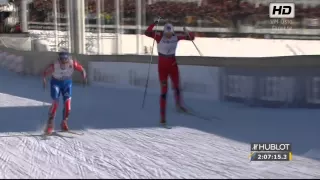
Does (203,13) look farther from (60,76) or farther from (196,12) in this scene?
(60,76)

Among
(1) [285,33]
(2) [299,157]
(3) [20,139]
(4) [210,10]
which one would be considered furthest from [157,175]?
(4) [210,10]

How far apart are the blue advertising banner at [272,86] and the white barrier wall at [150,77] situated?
330 mm

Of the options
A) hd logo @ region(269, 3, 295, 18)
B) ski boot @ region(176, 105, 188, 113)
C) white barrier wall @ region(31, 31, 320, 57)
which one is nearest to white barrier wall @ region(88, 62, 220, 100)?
white barrier wall @ region(31, 31, 320, 57)

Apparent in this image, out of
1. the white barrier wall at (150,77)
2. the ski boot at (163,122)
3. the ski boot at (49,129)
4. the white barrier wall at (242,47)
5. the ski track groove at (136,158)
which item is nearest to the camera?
the ski track groove at (136,158)

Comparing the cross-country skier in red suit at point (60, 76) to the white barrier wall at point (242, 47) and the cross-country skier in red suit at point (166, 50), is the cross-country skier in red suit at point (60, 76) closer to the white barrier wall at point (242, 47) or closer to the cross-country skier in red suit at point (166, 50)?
the cross-country skier in red suit at point (166, 50)

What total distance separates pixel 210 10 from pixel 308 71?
10.1 ft

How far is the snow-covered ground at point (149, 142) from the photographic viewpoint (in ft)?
18.6

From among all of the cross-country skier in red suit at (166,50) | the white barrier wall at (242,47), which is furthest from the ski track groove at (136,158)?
the white barrier wall at (242,47)

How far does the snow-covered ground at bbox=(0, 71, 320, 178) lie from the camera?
18.6 ft

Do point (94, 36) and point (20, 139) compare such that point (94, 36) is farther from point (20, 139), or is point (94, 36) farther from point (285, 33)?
point (20, 139)

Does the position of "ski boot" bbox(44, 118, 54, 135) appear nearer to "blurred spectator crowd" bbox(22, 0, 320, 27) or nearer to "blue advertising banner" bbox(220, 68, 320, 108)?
"blue advertising banner" bbox(220, 68, 320, 108)

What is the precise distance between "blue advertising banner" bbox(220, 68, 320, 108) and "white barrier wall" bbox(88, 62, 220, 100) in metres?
0.33

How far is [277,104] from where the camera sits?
10078mm

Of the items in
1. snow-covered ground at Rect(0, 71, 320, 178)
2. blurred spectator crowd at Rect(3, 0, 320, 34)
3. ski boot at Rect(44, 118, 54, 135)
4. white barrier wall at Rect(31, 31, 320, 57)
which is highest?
blurred spectator crowd at Rect(3, 0, 320, 34)
